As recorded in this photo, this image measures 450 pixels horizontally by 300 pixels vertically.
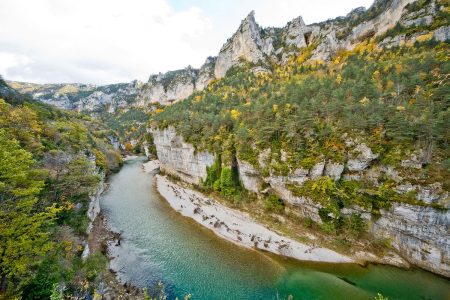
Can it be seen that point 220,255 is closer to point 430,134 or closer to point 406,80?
point 430,134

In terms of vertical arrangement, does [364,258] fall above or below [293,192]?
below

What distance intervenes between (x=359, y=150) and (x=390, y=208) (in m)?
7.19

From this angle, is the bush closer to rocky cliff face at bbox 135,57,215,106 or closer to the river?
the river

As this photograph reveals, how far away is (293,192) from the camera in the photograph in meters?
28.9

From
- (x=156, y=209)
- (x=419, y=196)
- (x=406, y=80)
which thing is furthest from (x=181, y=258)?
(x=406, y=80)

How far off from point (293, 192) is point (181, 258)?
55.6ft

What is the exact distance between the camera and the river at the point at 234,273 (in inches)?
765

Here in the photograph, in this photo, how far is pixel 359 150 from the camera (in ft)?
84.0

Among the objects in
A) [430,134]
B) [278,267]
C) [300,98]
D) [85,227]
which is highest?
[300,98]

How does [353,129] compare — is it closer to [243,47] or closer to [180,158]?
[180,158]

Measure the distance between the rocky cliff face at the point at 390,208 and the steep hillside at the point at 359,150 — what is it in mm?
101

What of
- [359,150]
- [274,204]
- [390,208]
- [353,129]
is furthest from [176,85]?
[390,208]

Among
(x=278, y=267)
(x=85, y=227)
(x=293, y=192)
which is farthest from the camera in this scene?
(x=293, y=192)

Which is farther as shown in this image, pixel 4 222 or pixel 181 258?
pixel 181 258
